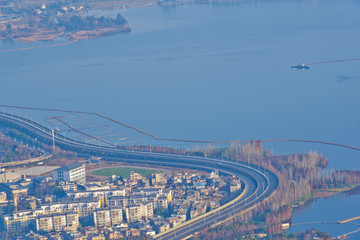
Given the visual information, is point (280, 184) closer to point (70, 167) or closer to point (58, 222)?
point (70, 167)

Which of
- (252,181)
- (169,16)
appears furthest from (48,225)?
(169,16)

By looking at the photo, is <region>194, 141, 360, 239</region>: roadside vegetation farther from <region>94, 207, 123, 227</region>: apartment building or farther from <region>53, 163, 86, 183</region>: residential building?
<region>53, 163, 86, 183</region>: residential building

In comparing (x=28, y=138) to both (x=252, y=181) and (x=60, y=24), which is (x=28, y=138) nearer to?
(x=252, y=181)

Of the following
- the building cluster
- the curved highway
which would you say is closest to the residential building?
the building cluster

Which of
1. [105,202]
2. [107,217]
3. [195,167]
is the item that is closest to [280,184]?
[195,167]

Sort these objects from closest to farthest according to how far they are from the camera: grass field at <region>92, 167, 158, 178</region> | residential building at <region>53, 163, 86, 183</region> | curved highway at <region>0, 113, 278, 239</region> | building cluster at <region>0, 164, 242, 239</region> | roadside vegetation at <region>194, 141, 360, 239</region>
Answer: roadside vegetation at <region>194, 141, 360, 239</region>, building cluster at <region>0, 164, 242, 239</region>, curved highway at <region>0, 113, 278, 239</region>, residential building at <region>53, 163, 86, 183</region>, grass field at <region>92, 167, 158, 178</region>

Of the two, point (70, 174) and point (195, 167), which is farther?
point (195, 167)
